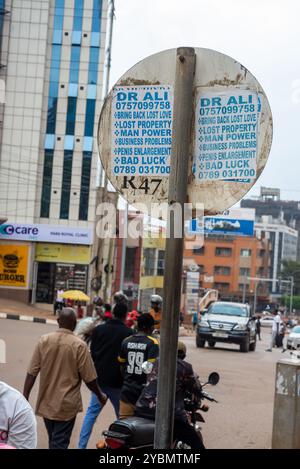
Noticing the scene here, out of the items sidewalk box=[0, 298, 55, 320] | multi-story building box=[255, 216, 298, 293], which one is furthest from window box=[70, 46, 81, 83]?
multi-story building box=[255, 216, 298, 293]

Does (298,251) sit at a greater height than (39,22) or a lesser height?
lesser

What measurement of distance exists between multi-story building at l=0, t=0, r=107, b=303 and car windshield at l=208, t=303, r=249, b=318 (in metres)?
19.0

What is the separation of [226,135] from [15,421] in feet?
6.02

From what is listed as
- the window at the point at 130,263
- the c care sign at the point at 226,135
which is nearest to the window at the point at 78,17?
the window at the point at 130,263

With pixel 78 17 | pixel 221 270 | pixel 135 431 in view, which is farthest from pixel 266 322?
pixel 135 431

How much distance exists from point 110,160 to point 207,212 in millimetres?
483

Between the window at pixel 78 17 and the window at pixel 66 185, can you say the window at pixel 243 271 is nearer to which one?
the window at pixel 66 185

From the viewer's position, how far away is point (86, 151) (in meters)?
43.1

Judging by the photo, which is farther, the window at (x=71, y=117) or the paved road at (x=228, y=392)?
the window at (x=71, y=117)

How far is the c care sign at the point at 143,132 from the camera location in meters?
3.02

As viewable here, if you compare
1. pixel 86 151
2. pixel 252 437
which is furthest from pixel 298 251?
pixel 252 437

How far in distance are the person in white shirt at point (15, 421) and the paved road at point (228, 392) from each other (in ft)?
14.1

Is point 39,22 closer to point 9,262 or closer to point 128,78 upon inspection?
point 9,262

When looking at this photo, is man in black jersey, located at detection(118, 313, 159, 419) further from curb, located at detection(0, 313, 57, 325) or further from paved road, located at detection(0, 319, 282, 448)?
curb, located at detection(0, 313, 57, 325)
